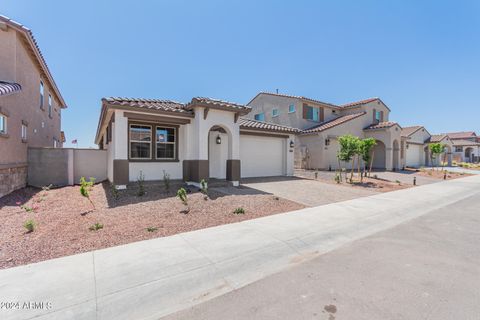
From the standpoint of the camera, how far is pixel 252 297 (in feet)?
10.5

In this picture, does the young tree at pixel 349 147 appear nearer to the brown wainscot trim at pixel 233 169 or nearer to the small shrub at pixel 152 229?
the brown wainscot trim at pixel 233 169

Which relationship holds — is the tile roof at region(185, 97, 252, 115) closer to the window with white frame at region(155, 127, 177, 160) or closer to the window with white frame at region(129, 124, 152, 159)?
the window with white frame at region(155, 127, 177, 160)

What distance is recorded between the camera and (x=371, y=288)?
3414mm

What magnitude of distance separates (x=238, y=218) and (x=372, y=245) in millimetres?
3502

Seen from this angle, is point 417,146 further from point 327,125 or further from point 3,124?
point 3,124

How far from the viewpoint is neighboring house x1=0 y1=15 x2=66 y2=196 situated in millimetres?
8781

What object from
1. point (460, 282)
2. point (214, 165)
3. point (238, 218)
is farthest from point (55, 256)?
point (214, 165)

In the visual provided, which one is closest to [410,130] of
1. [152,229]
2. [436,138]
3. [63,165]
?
[436,138]

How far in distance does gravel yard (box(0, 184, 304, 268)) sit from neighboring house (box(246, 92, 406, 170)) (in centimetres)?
1375

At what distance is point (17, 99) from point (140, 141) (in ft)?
17.5

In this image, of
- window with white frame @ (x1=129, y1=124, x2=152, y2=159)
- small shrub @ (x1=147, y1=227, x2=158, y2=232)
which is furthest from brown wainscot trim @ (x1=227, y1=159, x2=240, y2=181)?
small shrub @ (x1=147, y1=227, x2=158, y2=232)

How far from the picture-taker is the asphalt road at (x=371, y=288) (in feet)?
9.45

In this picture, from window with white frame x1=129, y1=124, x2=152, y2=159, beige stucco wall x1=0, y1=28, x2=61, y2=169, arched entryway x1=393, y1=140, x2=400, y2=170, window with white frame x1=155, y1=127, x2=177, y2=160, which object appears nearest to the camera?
beige stucco wall x1=0, y1=28, x2=61, y2=169

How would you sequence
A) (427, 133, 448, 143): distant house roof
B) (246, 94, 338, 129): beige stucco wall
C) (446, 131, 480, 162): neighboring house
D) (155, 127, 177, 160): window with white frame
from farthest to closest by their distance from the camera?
(446, 131, 480, 162): neighboring house, (427, 133, 448, 143): distant house roof, (246, 94, 338, 129): beige stucco wall, (155, 127, 177, 160): window with white frame
